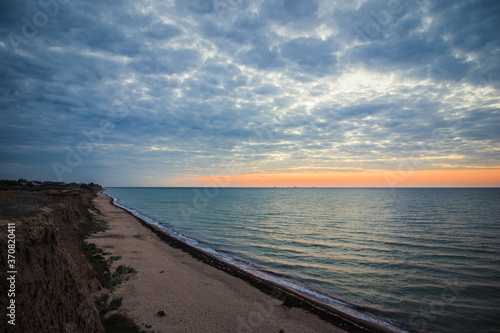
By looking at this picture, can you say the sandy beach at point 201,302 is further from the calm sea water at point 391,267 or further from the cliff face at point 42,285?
the cliff face at point 42,285

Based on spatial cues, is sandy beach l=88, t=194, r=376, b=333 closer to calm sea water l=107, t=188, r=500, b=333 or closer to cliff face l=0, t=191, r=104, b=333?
calm sea water l=107, t=188, r=500, b=333

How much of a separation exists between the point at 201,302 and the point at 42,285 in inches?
308

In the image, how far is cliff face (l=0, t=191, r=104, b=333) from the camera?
5270 mm

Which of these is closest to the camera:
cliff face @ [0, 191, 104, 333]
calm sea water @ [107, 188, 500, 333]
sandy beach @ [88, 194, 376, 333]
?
cliff face @ [0, 191, 104, 333]

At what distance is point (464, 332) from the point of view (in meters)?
10.8

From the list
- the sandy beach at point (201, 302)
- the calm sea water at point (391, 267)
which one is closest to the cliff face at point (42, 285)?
the sandy beach at point (201, 302)

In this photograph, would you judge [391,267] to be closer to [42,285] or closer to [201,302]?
[201,302]

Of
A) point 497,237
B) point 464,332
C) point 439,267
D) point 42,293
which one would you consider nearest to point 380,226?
point 497,237

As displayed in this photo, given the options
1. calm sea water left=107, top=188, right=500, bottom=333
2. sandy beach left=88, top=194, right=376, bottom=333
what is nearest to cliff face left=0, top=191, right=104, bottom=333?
sandy beach left=88, top=194, right=376, bottom=333

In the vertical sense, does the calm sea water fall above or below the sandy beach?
below

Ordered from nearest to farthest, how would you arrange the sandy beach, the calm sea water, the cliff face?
the cliff face
the sandy beach
the calm sea water

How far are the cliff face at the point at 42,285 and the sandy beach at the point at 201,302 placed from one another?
3517mm

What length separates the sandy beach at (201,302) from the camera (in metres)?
10.3

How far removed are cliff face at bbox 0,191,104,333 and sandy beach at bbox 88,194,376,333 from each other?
3.52 metres
